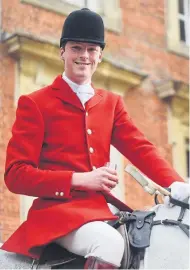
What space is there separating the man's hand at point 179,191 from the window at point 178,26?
9.44ft

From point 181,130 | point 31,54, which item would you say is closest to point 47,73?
point 31,54

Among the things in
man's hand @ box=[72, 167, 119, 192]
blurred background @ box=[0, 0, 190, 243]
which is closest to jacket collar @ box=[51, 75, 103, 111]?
man's hand @ box=[72, 167, 119, 192]

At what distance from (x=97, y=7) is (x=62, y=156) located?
98.4 inches

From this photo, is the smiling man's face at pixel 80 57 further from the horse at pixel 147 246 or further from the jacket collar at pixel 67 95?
the horse at pixel 147 246

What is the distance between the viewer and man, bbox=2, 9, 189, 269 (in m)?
1.60

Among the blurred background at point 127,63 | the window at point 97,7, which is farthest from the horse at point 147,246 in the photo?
the window at point 97,7

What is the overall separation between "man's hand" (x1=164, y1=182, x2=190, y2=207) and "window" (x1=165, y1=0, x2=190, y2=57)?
288 cm

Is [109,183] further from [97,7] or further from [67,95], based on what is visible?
→ [97,7]

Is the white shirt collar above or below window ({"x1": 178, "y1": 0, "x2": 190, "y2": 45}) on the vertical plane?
below

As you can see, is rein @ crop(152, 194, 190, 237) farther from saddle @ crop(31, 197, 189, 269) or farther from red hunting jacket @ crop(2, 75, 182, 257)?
red hunting jacket @ crop(2, 75, 182, 257)

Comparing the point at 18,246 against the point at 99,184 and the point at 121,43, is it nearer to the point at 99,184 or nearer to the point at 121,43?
the point at 99,184

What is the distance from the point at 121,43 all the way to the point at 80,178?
2.65 m

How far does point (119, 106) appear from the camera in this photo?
1.85m

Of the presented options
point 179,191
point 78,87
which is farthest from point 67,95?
point 179,191
